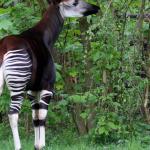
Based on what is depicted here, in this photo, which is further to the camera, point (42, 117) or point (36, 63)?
point (42, 117)

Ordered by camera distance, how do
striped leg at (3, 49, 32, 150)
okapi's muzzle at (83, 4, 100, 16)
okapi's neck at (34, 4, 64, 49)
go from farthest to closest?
okapi's muzzle at (83, 4, 100, 16) → okapi's neck at (34, 4, 64, 49) → striped leg at (3, 49, 32, 150)

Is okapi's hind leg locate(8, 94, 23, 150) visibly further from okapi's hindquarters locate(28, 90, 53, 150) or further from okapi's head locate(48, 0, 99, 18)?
okapi's head locate(48, 0, 99, 18)

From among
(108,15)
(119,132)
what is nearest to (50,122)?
(119,132)

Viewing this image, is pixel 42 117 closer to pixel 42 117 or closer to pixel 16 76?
pixel 42 117

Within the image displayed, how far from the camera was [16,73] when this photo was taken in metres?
5.68

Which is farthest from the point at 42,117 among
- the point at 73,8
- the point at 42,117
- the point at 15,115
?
the point at 73,8

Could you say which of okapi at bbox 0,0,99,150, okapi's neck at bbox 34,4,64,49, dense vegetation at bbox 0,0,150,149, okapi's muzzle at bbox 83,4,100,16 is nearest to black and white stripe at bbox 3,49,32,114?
okapi at bbox 0,0,99,150

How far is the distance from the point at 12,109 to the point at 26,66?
0.50 m

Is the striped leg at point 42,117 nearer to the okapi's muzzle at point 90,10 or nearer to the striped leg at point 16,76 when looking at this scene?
the striped leg at point 16,76

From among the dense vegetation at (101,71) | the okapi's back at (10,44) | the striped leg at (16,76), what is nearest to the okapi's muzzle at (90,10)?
the dense vegetation at (101,71)

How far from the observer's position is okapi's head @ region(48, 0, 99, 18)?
658 cm

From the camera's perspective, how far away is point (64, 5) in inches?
260

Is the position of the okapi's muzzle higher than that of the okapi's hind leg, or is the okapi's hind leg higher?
the okapi's muzzle

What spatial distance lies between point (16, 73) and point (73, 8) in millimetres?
1432
